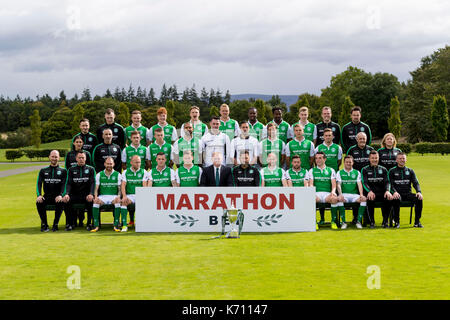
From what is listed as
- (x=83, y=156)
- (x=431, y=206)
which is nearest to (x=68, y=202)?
(x=83, y=156)

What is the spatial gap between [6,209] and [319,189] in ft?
32.5

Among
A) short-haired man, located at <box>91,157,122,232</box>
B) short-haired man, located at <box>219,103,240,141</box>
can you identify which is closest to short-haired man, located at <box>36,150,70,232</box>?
short-haired man, located at <box>91,157,122,232</box>

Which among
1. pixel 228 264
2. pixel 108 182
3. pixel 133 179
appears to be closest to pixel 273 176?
pixel 133 179

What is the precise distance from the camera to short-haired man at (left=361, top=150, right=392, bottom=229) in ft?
38.0

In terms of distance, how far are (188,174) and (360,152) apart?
3954 mm

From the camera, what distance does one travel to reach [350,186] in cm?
1175

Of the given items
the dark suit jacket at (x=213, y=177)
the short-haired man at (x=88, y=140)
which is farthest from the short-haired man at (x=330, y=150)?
the short-haired man at (x=88, y=140)

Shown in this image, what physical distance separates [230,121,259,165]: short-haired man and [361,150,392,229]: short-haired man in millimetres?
2493

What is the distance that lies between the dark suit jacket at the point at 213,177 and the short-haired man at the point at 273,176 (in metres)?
0.70

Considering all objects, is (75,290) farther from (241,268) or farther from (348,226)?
(348,226)

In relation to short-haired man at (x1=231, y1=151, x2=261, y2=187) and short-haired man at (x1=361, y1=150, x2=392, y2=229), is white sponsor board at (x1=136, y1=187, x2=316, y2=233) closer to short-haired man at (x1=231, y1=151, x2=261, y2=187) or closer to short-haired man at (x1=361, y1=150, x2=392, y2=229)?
short-haired man at (x1=231, y1=151, x2=261, y2=187)

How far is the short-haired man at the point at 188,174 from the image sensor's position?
38.3 ft

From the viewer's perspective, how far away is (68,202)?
38.2ft

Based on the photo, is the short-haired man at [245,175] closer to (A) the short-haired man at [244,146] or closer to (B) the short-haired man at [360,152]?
(A) the short-haired man at [244,146]
